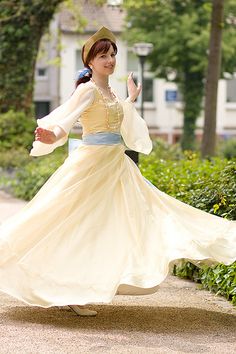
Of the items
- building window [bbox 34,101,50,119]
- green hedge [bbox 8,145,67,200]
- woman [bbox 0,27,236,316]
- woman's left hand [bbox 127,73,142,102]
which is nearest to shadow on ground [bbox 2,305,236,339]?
woman [bbox 0,27,236,316]

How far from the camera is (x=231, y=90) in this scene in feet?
171

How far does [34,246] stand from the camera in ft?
23.7

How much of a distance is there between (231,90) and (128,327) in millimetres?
45544

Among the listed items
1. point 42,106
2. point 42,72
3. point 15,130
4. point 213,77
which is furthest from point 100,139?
point 42,106

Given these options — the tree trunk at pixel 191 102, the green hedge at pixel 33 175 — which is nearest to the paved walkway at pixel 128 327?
the green hedge at pixel 33 175

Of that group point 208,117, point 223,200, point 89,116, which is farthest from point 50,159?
point 89,116

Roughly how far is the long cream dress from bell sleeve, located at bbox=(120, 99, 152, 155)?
49 mm

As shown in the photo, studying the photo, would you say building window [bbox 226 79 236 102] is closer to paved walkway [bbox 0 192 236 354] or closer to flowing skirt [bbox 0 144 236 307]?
paved walkway [bbox 0 192 236 354]

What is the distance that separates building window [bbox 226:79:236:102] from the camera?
171 ft

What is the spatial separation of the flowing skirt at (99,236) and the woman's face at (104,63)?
517 millimetres

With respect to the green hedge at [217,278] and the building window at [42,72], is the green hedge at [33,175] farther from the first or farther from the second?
the building window at [42,72]

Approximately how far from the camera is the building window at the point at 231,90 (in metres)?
52.0

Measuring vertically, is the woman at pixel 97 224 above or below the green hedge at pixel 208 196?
above

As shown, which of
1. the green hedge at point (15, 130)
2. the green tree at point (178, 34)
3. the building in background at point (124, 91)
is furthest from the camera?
the building in background at point (124, 91)
